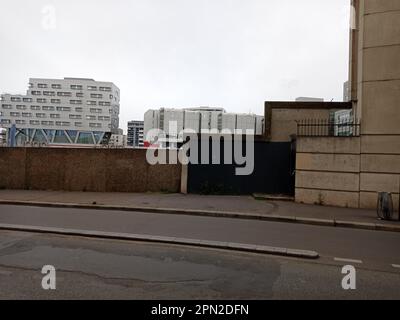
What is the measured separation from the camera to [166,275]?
5.14 meters

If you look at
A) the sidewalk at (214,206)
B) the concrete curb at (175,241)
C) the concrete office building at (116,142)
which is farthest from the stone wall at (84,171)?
the concrete curb at (175,241)

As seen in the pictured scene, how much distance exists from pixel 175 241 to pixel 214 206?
14.7ft

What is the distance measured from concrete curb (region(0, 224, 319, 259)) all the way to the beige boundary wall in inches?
244

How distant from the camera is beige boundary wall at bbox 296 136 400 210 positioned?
11.5 m

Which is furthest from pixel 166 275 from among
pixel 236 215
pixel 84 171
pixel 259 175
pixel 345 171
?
pixel 84 171

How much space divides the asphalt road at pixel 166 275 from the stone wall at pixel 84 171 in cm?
824

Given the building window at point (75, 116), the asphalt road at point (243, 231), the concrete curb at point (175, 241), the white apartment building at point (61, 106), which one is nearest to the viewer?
the concrete curb at point (175, 241)

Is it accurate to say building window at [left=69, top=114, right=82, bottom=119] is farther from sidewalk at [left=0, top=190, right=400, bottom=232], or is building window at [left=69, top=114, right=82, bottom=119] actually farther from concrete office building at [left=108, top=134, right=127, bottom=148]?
sidewalk at [left=0, top=190, right=400, bottom=232]

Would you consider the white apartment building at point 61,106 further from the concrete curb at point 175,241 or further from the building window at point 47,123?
the concrete curb at point 175,241

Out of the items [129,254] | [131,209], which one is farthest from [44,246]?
[131,209]

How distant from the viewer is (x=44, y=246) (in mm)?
6742

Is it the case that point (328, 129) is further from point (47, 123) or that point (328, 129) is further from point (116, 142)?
point (47, 123)

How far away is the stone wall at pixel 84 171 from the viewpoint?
15.1m
